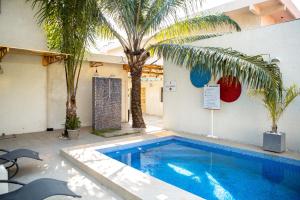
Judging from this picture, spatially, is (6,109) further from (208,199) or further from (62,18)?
(208,199)

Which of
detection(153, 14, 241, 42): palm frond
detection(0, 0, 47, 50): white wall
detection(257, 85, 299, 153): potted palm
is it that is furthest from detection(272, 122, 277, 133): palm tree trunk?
detection(0, 0, 47, 50): white wall

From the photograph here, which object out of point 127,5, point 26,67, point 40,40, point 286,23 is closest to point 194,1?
point 127,5

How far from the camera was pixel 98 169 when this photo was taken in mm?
6402

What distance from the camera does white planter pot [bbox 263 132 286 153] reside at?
321 inches

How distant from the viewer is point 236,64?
8.57 m

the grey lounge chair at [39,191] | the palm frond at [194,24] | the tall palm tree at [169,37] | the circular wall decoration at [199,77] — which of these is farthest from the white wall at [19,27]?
the grey lounge chair at [39,191]

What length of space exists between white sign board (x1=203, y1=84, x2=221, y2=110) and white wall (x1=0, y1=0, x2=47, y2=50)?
29.1ft

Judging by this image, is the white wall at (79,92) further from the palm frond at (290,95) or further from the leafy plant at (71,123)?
the palm frond at (290,95)

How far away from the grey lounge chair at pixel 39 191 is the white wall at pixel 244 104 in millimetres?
7800

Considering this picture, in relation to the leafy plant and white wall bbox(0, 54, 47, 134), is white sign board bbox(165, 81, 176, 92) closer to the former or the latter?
the leafy plant

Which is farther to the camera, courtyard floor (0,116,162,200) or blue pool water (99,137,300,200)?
blue pool water (99,137,300,200)

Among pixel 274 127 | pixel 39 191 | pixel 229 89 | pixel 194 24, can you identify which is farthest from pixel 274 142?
pixel 39 191

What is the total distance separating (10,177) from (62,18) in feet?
21.7

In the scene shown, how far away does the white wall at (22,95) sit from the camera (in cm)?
1129
